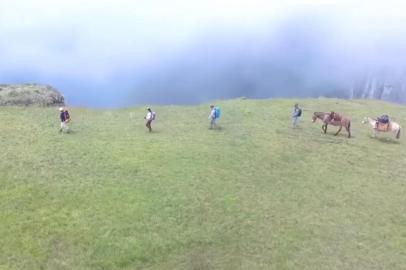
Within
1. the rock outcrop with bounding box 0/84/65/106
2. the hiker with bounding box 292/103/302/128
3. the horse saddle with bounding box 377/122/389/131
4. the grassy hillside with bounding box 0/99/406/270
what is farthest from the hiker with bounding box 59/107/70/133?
the horse saddle with bounding box 377/122/389/131

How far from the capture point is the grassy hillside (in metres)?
36.6

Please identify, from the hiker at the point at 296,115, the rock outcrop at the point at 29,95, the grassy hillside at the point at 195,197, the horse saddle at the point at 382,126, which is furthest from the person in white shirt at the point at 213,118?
the rock outcrop at the point at 29,95

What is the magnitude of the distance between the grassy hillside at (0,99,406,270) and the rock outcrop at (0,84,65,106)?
4.26 m

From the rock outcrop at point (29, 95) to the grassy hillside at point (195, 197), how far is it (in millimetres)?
4258

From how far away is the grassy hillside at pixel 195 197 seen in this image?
3656 centimetres

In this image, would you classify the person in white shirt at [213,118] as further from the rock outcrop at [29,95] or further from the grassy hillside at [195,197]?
the rock outcrop at [29,95]

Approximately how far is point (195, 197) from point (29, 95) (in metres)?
31.9

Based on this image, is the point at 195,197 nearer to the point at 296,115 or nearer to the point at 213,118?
the point at 213,118

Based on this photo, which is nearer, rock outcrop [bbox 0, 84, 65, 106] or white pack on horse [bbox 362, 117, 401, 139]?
white pack on horse [bbox 362, 117, 401, 139]

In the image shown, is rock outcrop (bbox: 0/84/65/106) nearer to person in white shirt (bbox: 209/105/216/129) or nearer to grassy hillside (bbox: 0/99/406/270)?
grassy hillside (bbox: 0/99/406/270)

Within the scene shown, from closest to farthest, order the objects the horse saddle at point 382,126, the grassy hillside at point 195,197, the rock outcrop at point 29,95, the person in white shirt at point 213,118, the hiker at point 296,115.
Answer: the grassy hillside at point 195,197 < the person in white shirt at point 213,118 < the horse saddle at point 382,126 < the hiker at point 296,115 < the rock outcrop at point 29,95

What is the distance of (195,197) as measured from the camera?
1683 inches

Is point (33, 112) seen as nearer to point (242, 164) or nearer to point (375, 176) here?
point (242, 164)

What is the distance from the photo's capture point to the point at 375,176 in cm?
5041
